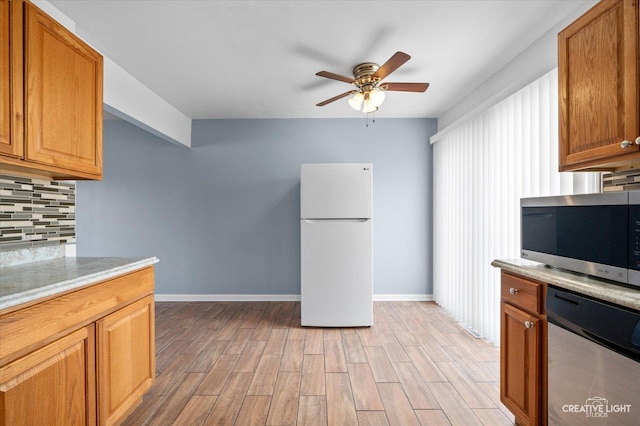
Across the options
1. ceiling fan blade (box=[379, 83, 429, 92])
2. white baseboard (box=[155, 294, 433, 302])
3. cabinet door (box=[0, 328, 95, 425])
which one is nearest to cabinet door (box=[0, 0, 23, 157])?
cabinet door (box=[0, 328, 95, 425])

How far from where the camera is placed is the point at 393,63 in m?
2.06

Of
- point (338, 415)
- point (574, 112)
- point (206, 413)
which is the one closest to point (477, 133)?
point (574, 112)

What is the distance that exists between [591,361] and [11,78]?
2643mm

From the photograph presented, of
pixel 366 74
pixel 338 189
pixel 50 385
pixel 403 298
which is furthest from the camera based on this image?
pixel 403 298

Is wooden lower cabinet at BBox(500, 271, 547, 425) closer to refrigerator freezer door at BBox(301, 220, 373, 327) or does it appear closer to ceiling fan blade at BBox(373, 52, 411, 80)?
ceiling fan blade at BBox(373, 52, 411, 80)

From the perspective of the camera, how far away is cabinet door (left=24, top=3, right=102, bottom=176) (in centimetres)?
146

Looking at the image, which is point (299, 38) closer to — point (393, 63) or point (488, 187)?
point (393, 63)

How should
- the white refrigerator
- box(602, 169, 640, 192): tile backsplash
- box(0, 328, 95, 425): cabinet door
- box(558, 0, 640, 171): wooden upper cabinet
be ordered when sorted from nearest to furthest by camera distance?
box(0, 328, 95, 425): cabinet door, box(558, 0, 640, 171): wooden upper cabinet, box(602, 169, 640, 192): tile backsplash, the white refrigerator

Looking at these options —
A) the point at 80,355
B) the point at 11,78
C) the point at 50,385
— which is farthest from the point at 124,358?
the point at 11,78

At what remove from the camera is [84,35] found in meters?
2.18

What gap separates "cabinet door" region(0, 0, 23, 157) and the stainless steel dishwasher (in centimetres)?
246

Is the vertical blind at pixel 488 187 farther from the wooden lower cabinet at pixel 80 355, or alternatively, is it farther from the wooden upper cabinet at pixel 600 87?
the wooden lower cabinet at pixel 80 355

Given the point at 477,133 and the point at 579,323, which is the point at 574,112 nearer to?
the point at 579,323

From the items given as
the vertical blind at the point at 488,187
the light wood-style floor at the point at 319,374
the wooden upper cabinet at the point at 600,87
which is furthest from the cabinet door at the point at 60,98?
the vertical blind at the point at 488,187
